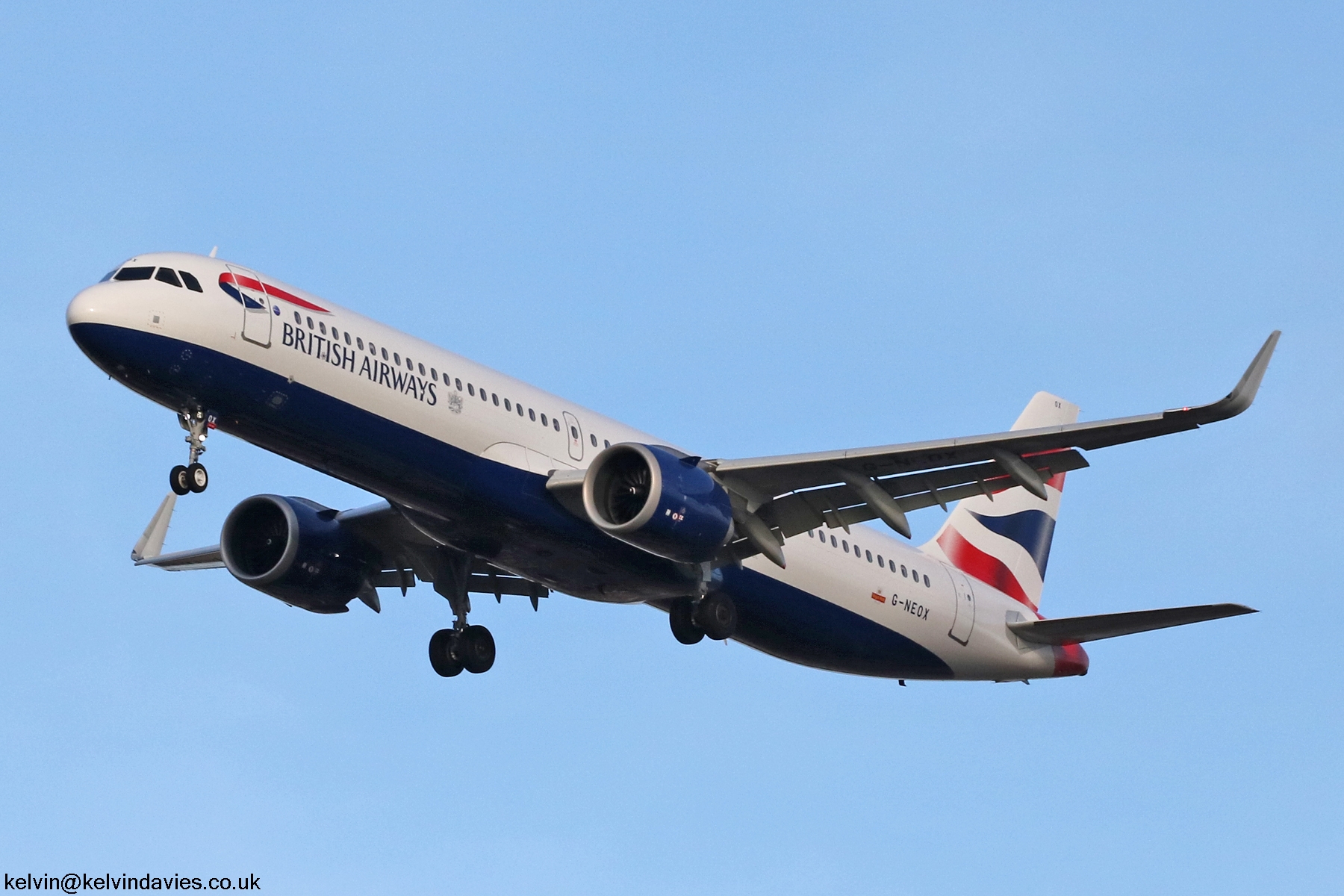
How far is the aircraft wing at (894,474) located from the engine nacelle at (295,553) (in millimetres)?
8262

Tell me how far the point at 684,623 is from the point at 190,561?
12399mm

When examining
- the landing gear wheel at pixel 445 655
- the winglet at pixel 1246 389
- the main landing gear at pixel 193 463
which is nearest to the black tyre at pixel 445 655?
the landing gear wheel at pixel 445 655

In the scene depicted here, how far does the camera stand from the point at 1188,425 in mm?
29438

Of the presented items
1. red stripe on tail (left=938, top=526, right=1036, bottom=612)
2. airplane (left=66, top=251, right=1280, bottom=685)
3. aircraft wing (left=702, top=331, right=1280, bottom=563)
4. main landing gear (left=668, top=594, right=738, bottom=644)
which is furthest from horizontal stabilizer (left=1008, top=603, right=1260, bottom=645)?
main landing gear (left=668, top=594, right=738, bottom=644)

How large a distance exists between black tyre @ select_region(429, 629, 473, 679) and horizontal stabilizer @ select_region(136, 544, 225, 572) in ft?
18.3

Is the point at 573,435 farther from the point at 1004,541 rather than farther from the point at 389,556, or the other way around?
the point at 1004,541

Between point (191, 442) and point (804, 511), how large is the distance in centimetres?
1085

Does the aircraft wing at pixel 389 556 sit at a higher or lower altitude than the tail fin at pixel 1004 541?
lower

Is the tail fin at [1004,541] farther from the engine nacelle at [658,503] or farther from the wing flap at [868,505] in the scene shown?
the engine nacelle at [658,503]

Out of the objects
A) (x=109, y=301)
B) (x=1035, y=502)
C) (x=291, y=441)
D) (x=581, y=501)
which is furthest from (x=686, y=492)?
(x=1035, y=502)

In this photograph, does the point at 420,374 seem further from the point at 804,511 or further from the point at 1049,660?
the point at 1049,660

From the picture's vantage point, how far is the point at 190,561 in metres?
41.3

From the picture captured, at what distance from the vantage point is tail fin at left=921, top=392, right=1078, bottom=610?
4184cm

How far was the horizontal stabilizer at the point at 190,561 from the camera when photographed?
1608 inches
